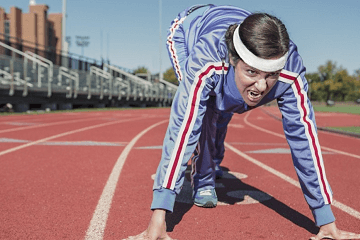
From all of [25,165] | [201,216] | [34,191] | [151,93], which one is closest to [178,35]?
[201,216]

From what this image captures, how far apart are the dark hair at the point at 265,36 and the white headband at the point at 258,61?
2cm

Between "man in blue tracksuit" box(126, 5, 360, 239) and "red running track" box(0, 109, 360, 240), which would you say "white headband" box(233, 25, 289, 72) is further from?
"red running track" box(0, 109, 360, 240)

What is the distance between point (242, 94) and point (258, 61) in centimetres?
30

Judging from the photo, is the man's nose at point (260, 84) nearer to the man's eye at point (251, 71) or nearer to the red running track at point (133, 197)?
the man's eye at point (251, 71)

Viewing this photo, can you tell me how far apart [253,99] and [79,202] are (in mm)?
1945

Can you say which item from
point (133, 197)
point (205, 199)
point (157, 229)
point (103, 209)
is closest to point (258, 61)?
point (157, 229)

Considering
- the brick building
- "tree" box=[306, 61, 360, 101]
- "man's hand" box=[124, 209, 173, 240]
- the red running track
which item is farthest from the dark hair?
"tree" box=[306, 61, 360, 101]

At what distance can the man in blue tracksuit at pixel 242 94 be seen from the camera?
231 cm

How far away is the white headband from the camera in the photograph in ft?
7.55

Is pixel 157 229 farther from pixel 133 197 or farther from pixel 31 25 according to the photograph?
pixel 31 25

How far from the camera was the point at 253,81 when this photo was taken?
2387 millimetres

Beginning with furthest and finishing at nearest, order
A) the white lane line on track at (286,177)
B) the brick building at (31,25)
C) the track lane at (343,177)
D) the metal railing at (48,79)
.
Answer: the brick building at (31,25) → the metal railing at (48,79) → the track lane at (343,177) → the white lane line on track at (286,177)

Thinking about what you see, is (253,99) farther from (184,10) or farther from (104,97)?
(104,97)

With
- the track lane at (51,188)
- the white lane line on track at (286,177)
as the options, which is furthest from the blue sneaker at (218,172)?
the track lane at (51,188)
